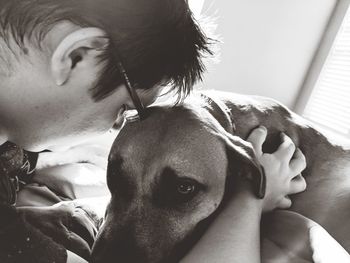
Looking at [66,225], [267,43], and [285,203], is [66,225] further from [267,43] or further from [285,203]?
[267,43]

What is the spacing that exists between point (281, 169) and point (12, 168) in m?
0.99

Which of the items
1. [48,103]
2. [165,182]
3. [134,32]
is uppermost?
[134,32]

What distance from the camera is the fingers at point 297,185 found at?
1.57 meters

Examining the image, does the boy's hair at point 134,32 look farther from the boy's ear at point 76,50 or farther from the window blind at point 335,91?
the window blind at point 335,91

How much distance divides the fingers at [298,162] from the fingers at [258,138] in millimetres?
144

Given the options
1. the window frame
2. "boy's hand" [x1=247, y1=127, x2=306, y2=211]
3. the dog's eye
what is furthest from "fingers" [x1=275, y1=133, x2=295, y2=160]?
the window frame

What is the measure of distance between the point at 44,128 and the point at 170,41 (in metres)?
0.43

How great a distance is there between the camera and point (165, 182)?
124 cm

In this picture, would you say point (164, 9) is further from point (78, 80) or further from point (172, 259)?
point (172, 259)

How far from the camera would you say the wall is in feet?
10.3

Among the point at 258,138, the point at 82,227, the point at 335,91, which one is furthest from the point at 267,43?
the point at 82,227

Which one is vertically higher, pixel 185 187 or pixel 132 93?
pixel 132 93

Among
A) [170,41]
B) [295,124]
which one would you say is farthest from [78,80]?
[295,124]

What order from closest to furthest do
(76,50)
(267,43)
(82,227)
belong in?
(76,50) → (82,227) → (267,43)
